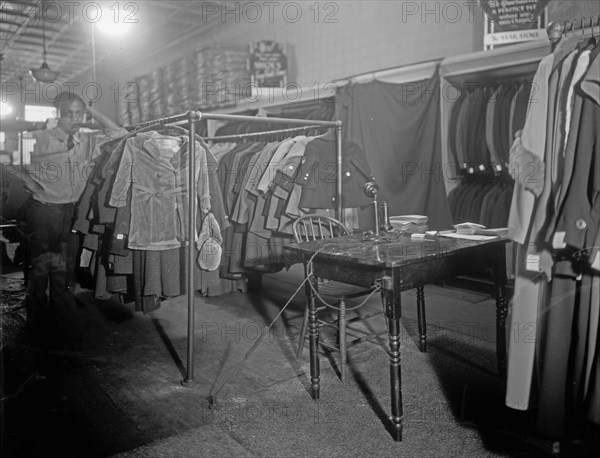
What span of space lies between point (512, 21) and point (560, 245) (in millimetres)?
3598

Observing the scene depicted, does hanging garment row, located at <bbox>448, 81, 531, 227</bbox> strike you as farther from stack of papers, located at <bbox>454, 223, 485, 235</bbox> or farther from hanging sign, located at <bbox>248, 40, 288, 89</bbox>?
hanging sign, located at <bbox>248, 40, 288, 89</bbox>

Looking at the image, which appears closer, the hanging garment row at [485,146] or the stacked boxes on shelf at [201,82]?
the hanging garment row at [485,146]

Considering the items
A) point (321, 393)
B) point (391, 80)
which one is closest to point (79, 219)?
point (321, 393)

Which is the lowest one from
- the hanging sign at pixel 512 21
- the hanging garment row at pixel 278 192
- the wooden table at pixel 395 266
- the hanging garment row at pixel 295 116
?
the wooden table at pixel 395 266

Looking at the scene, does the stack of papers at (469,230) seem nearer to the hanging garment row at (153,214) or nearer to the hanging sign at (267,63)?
the hanging garment row at (153,214)

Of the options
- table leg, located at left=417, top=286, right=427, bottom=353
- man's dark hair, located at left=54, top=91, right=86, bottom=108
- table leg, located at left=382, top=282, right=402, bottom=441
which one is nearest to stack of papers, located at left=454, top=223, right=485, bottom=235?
table leg, located at left=417, top=286, right=427, bottom=353

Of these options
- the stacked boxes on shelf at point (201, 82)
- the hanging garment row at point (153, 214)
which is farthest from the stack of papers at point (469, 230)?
the stacked boxes on shelf at point (201, 82)

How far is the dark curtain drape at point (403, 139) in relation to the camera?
4695mm

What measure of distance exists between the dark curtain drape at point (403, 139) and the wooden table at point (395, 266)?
1846 millimetres

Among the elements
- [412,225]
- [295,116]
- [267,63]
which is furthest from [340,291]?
[267,63]

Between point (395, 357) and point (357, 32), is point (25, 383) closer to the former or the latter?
point (395, 357)

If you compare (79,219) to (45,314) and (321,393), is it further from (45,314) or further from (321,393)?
(321,393)

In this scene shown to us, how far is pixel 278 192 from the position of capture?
3.76 metres

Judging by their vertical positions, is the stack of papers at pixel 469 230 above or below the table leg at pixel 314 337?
above
